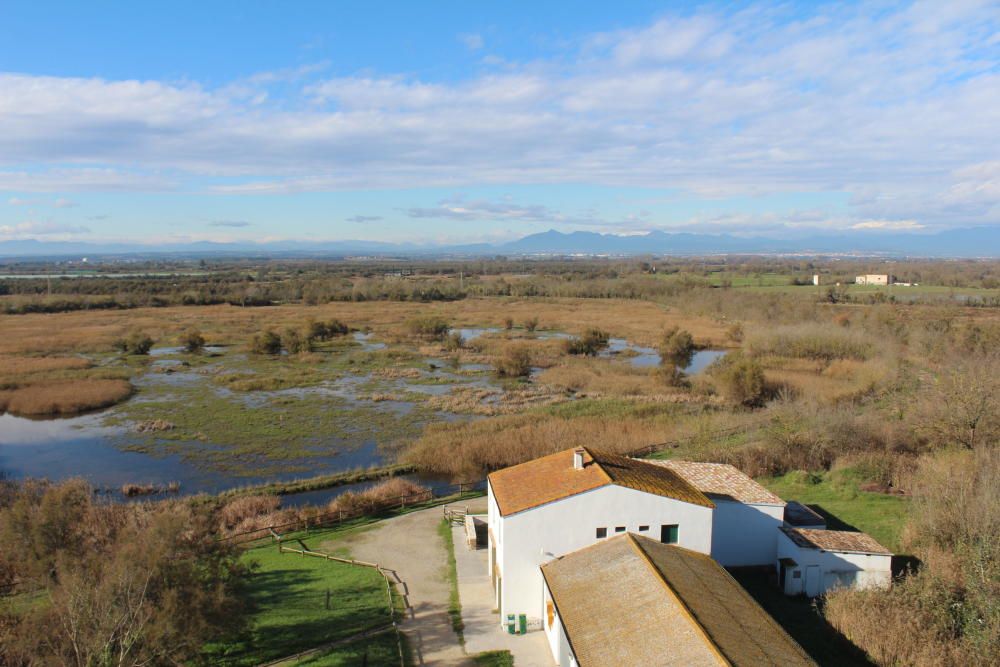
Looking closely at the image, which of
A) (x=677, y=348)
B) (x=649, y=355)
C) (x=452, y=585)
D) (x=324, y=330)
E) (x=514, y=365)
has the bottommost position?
(x=452, y=585)

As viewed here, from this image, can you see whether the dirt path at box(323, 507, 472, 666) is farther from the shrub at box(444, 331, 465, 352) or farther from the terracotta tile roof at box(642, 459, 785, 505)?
the shrub at box(444, 331, 465, 352)

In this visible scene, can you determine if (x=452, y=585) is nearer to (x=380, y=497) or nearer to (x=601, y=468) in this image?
(x=601, y=468)

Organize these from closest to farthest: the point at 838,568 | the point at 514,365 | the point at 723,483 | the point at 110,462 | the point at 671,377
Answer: the point at 838,568, the point at 723,483, the point at 110,462, the point at 671,377, the point at 514,365

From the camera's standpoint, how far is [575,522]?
16.3m

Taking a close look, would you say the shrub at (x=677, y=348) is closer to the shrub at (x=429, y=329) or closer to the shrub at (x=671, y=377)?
the shrub at (x=671, y=377)

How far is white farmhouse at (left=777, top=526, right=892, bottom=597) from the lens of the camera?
18.1m

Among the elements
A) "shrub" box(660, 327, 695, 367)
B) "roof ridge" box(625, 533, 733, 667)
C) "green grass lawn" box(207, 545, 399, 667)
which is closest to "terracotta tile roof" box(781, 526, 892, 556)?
"roof ridge" box(625, 533, 733, 667)

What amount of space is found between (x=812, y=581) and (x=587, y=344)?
140 feet

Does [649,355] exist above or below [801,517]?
below

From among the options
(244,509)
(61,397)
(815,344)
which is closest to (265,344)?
(61,397)

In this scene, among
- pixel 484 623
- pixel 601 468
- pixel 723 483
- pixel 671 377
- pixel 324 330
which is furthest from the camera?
pixel 324 330

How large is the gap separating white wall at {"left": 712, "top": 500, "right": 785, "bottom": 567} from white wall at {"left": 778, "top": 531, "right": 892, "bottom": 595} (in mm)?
1230

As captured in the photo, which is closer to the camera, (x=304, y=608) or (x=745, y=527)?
(x=304, y=608)

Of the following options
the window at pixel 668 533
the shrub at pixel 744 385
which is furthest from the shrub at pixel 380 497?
the shrub at pixel 744 385
